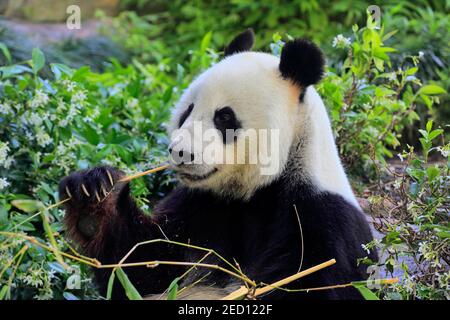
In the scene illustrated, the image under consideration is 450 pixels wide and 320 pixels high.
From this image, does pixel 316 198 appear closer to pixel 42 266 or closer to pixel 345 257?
pixel 345 257

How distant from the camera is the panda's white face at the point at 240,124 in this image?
4043mm

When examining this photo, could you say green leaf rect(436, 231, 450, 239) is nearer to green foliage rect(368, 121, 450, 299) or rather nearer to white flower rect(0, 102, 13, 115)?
green foliage rect(368, 121, 450, 299)

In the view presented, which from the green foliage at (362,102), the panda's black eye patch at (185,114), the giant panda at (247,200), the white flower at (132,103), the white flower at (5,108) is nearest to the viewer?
the giant panda at (247,200)

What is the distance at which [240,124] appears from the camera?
162 inches

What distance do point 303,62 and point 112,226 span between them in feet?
4.66

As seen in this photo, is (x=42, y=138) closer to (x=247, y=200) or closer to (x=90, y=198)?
(x=90, y=198)

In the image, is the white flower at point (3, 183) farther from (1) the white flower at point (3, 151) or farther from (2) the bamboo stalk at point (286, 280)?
(2) the bamboo stalk at point (286, 280)

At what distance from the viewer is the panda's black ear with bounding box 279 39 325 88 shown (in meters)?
4.16

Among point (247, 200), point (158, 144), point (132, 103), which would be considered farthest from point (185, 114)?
point (132, 103)

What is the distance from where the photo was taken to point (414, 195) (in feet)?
12.7

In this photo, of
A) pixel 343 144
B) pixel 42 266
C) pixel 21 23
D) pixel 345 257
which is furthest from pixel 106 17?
pixel 345 257

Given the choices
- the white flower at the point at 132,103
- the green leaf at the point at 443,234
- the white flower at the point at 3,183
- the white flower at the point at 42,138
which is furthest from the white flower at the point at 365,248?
the white flower at the point at 132,103

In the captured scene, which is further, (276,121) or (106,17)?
(106,17)

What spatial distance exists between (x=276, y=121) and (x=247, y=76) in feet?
1.01
